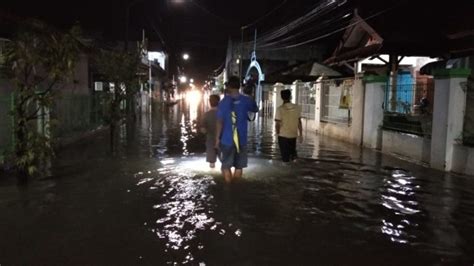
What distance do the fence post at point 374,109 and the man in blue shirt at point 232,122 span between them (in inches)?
Answer: 290

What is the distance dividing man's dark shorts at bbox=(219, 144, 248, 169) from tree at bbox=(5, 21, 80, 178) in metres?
2.93

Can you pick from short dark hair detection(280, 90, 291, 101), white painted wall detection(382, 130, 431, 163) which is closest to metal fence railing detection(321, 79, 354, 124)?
white painted wall detection(382, 130, 431, 163)

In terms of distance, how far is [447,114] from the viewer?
10.4m

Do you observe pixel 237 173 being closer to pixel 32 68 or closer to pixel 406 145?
pixel 32 68

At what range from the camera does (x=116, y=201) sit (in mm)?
7340

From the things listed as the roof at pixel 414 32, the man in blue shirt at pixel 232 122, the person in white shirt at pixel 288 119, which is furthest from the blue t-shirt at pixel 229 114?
the roof at pixel 414 32

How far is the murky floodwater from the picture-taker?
5062mm

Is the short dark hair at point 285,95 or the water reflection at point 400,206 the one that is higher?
the short dark hair at point 285,95

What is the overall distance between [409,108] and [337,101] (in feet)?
19.7

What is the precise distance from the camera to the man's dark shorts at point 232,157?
823 centimetres

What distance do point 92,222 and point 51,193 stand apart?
81.4 inches

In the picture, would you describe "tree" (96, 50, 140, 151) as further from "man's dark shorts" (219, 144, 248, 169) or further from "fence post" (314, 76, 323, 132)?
"fence post" (314, 76, 323, 132)

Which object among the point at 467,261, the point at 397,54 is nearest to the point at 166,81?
the point at 397,54

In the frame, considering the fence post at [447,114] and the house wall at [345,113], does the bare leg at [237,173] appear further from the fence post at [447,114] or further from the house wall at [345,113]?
the house wall at [345,113]
